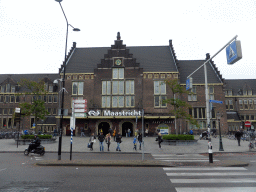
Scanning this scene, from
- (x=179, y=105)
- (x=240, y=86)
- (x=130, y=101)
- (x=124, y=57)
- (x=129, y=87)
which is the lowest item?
(x=179, y=105)

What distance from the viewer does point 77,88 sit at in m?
39.3

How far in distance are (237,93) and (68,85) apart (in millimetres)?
46726

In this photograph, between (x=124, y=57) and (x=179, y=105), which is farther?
(x=124, y=57)

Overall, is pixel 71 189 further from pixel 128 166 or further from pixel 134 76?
pixel 134 76

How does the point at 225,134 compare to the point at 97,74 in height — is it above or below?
below

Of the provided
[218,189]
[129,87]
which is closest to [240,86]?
[129,87]

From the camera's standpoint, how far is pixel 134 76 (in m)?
39.0

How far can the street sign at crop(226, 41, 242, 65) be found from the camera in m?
8.95

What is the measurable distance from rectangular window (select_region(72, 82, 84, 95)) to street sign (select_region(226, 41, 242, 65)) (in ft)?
107

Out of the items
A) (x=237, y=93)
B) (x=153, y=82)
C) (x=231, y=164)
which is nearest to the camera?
(x=231, y=164)

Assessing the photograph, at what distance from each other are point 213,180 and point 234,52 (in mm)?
5804

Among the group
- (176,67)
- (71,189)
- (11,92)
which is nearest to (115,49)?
(176,67)

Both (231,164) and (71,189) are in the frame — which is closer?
(71,189)

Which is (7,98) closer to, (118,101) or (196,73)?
(118,101)
